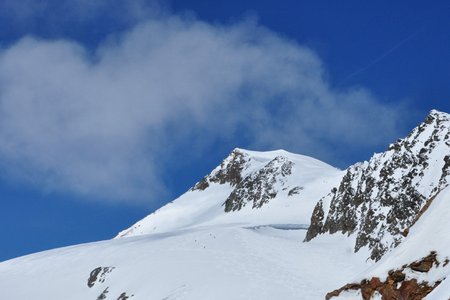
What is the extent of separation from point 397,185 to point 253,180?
149 ft

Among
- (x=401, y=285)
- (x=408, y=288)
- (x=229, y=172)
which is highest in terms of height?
(x=229, y=172)

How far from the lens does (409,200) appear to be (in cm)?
3097

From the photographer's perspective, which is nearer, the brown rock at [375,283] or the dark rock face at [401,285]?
the dark rock face at [401,285]

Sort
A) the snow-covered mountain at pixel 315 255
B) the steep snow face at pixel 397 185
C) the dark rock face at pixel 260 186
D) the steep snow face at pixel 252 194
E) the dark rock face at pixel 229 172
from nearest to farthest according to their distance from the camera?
the snow-covered mountain at pixel 315 255, the steep snow face at pixel 397 185, the steep snow face at pixel 252 194, the dark rock face at pixel 260 186, the dark rock face at pixel 229 172

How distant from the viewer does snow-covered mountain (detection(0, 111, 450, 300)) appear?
14.7 metres

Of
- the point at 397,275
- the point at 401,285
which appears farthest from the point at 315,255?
the point at 401,285

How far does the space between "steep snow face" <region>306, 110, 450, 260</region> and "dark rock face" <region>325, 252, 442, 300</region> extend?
1412 centimetres

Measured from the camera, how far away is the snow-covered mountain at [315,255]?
14727 millimetres

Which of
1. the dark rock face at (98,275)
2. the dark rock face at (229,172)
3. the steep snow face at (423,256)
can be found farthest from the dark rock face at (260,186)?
the steep snow face at (423,256)

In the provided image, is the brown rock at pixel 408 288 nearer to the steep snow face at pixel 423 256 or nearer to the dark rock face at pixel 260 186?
the steep snow face at pixel 423 256

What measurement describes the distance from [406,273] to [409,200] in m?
18.0

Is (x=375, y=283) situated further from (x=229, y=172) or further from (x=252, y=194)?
(x=229, y=172)

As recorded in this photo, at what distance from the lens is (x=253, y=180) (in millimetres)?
77312

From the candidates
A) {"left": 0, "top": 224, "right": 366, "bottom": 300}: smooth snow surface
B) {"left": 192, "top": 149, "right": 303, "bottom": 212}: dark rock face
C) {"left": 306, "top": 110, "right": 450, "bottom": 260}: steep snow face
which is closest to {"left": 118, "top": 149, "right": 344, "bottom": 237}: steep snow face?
{"left": 192, "top": 149, "right": 303, "bottom": 212}: dark rock face
